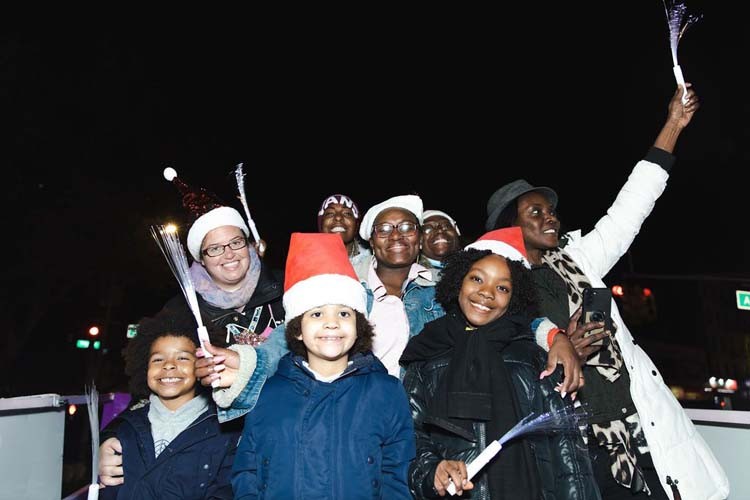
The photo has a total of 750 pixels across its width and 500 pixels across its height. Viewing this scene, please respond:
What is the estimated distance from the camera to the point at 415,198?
451cm

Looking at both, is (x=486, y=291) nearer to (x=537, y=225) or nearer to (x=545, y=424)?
(x=545, y=424)

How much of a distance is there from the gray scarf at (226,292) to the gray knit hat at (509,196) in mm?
1652

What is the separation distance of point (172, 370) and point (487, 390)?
1.73 m

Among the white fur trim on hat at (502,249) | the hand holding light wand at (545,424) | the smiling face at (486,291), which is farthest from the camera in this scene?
the white fur trim on hat at (502,249)

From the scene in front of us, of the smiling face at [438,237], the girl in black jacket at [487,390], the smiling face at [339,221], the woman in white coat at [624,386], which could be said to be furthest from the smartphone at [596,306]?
the smiling face at [339,221]

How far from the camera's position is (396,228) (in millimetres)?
4281

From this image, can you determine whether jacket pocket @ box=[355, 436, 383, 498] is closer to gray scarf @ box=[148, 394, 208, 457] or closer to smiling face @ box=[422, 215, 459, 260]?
gray scarf @ box=[148, 394, 208, 457]

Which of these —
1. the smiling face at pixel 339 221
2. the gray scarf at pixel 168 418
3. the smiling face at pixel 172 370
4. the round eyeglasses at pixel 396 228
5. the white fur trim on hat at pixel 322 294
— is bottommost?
the gray scarf at pixel 168 418

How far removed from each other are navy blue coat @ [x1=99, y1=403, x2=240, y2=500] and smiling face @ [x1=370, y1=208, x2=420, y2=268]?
5.16ft

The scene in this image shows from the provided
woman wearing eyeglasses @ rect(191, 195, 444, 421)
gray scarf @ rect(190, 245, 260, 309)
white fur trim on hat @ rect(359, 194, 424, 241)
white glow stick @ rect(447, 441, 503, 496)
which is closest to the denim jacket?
woman wearing eyeglasses @ rect(191, 195, 444, 421)

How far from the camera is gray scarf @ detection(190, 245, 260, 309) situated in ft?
12.3

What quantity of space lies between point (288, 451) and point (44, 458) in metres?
1.70

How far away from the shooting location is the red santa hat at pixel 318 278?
3.08 metres

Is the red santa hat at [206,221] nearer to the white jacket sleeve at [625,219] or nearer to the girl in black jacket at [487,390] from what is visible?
the girl in black jacket at [487,390]
